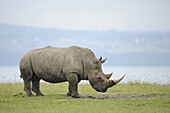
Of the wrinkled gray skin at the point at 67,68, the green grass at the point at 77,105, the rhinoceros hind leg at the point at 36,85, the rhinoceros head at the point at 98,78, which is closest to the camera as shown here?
the green grass at the point at 77,105

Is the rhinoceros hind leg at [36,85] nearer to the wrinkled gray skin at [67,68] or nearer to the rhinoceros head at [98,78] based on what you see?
the wrinkled gray skin at [67,68]

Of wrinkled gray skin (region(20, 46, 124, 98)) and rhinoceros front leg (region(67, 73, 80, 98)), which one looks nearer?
rhinoceros front leg (region(67, 73, 80, 98))

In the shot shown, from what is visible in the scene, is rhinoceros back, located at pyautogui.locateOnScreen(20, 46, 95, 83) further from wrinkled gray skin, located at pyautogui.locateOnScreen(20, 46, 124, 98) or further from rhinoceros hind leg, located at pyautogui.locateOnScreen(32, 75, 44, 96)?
rhinoceros hind leg, located at pyautogui.locateOnScreen(32, 75, 44, 96)

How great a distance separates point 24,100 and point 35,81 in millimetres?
2394

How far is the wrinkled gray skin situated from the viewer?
22.2 metres

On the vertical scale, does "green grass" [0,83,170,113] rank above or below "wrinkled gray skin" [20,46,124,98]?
below

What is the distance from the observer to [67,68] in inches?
874

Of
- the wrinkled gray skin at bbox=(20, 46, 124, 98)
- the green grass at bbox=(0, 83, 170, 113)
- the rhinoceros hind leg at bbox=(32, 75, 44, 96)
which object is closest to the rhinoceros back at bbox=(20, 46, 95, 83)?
the wrinkled gray skin at bbox=(20, 46, 124, 98)

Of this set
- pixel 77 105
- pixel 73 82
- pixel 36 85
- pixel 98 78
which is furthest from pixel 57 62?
pixel 77 105

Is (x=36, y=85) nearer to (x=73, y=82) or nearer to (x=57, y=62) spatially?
(x=57, y=62)

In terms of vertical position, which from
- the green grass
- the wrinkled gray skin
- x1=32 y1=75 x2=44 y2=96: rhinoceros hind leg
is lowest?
the green grass

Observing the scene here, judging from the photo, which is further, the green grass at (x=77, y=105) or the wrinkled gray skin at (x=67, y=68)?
the wrinkled gray skin at (x=67, y=68)

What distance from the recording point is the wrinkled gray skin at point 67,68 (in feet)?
73.0

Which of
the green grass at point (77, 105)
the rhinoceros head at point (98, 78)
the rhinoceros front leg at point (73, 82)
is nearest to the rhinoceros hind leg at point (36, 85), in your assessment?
the green grass at point (77, 105)
